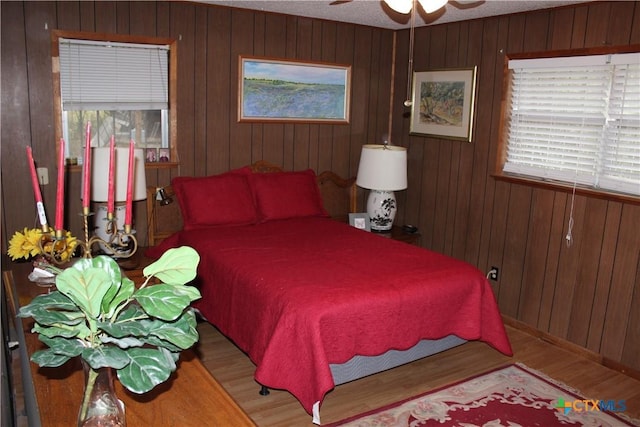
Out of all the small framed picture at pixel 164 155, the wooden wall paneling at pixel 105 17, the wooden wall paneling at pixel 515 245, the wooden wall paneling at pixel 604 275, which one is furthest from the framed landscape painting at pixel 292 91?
the wooden wall paneling at pixel 604 275

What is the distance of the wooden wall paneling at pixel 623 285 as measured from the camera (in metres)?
3.30

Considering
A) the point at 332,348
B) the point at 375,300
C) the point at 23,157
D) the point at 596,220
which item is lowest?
the point at 332,348

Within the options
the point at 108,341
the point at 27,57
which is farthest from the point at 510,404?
the point at 27,57

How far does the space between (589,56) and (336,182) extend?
2177mm

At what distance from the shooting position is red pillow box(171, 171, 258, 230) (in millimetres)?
3904

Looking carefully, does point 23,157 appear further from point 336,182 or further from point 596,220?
point 596,220

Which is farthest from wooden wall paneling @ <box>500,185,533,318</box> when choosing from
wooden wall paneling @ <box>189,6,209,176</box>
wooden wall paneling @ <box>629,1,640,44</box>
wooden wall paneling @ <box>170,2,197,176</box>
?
wooden wall paneling @ <box>170,2,197,176</box>

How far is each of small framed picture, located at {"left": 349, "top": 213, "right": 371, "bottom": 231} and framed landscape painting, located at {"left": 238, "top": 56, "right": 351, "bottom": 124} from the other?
0.85m

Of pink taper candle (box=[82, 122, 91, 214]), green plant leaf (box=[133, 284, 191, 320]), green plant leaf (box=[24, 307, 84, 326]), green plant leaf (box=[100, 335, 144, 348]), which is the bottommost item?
green plant leaf (box=[100, 335, 144, 348])

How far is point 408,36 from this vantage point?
478 cm

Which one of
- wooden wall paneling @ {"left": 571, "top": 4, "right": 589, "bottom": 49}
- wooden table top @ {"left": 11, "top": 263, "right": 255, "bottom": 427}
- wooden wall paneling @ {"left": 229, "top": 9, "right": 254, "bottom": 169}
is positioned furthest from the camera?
wooden wall paneling @ {"left": 229, "top": 9, "right": 254, "bottom": 169}

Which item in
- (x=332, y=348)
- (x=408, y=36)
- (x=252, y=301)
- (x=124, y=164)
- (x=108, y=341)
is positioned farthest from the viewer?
(x=408, y=36)

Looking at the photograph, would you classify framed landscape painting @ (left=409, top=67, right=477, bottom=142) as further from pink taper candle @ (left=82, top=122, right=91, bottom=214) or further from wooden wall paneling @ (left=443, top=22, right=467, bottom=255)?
pink taper candle @ (left=82, top=122, right=91, bottom=214)

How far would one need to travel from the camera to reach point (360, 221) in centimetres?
451
